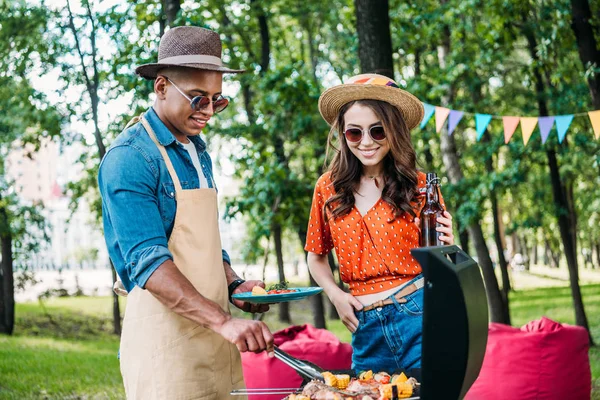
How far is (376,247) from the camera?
266 cm

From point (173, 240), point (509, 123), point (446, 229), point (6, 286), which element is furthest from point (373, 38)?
point (6, 286)

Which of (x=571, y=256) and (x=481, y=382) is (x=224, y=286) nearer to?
(x=481, y=382)

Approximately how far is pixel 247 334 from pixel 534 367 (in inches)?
146

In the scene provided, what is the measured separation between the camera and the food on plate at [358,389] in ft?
6.54

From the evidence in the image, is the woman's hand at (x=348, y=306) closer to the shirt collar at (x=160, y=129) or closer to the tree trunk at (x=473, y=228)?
the shirt collar at (x=160, y=129)

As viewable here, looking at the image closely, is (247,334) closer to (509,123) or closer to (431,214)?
(431,214)

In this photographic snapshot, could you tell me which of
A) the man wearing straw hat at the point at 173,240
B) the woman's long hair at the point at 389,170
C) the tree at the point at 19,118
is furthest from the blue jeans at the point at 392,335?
the tree at the point at 19,118

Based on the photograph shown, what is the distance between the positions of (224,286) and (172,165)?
476 millimetres

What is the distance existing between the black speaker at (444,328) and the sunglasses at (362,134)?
0.92 metres

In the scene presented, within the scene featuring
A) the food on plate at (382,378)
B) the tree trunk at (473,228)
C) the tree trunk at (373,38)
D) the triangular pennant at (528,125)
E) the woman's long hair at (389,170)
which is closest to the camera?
the food on plate at (382,378)

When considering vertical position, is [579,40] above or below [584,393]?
above

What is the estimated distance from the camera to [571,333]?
5242 mm

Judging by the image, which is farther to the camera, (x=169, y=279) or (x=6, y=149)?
(x=6, y=149)

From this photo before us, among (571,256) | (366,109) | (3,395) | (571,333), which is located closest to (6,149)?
(3,395)
